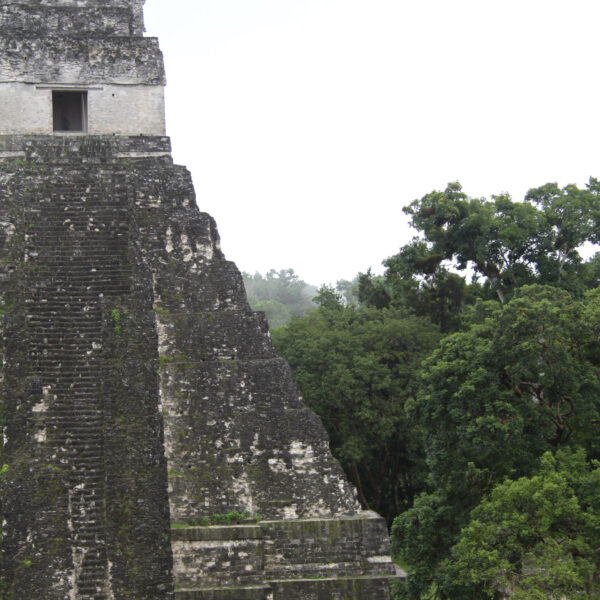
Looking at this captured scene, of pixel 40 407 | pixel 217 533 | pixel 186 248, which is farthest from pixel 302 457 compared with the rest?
pixel 186 248

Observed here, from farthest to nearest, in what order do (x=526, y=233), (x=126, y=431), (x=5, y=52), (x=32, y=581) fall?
1. (x=526, y=233)
2. (x=5, y=52)
3. (x=126, y=431)
4. (x=32, y=581)

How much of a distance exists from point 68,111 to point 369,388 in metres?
10.5

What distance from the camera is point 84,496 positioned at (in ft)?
35.2

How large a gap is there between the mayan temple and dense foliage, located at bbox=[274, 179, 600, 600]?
2.88 meters

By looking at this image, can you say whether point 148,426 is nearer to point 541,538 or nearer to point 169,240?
point 169,240

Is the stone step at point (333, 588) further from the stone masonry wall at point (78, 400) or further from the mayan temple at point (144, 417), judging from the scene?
the stone masonry wall at point (78, 400)

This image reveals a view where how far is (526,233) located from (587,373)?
22.2ft

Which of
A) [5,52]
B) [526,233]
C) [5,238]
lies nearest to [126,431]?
[5,238]

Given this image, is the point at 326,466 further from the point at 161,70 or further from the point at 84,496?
the point at 161,70

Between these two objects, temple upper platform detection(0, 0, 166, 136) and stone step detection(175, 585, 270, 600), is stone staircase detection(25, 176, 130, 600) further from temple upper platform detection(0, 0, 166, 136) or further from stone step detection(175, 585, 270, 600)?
temple upper platform detection(0, 0, 166, 136)

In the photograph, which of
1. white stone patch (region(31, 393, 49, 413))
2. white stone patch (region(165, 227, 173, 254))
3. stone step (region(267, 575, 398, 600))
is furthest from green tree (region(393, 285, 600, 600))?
white stone patch (region(31, 393, 49, 413))

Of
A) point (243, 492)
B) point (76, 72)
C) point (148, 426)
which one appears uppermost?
point (76, 72)

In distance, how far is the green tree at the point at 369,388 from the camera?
→ 2275 centimetres

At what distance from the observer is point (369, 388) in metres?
23.2
